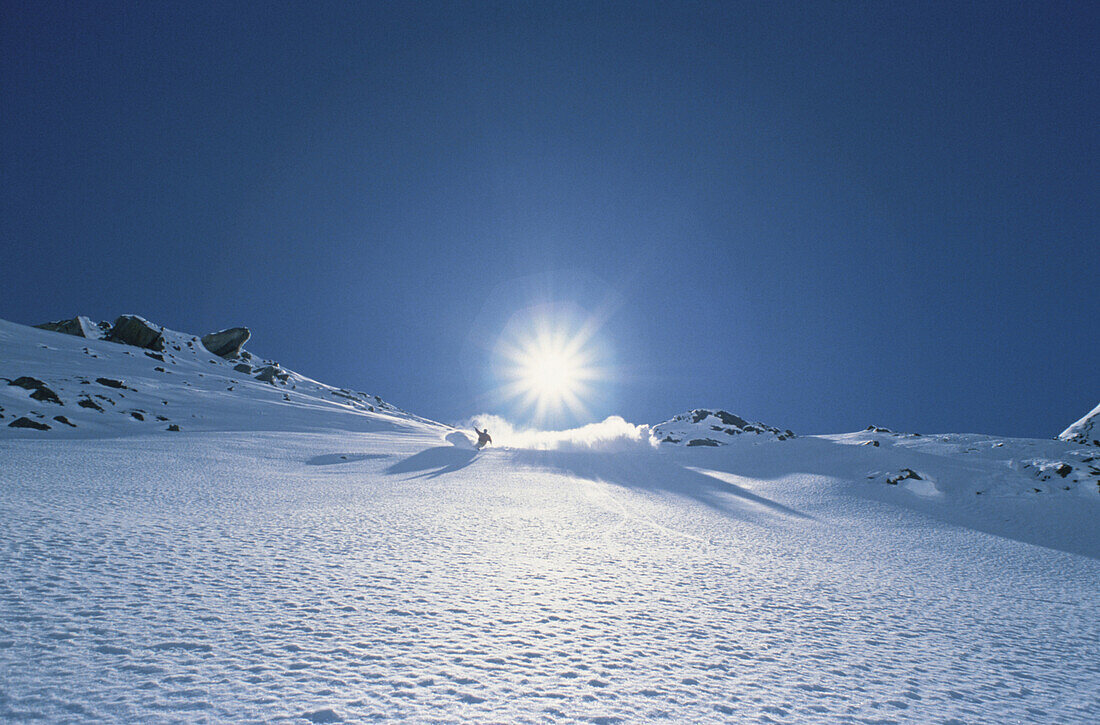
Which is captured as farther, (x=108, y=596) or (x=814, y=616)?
(x=814, y=616)

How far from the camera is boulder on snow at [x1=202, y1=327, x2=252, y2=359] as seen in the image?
63.8 metres

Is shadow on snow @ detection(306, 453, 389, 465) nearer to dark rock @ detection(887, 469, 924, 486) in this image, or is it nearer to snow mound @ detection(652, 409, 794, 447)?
dark rock @ detection(887, 469, 924, 486)

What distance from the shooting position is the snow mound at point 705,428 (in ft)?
162

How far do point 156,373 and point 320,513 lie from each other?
130ft

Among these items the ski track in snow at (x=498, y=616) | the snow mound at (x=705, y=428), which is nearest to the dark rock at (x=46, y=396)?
the ski track in snow at (x=498, y=616)

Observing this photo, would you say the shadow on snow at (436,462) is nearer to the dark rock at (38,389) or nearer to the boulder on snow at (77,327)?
the dark rock at (38,389)

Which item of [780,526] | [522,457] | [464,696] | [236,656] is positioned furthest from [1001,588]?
[522,457]

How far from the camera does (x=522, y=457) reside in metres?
21.1

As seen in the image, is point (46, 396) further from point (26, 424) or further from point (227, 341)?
point (227, 341)

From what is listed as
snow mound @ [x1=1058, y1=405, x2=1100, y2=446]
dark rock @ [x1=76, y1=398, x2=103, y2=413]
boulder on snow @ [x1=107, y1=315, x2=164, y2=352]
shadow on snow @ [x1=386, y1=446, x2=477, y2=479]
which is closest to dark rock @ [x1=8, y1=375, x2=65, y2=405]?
dark rock @ [x1=76, y1=398, x2=103, y2=413]

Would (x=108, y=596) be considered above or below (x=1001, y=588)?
below

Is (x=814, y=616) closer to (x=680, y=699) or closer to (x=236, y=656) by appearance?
(x=680, y=699)

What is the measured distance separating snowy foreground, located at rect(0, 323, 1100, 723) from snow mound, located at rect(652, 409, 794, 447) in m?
38.7

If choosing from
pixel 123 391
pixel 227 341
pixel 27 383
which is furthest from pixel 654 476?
pixel 227 341
